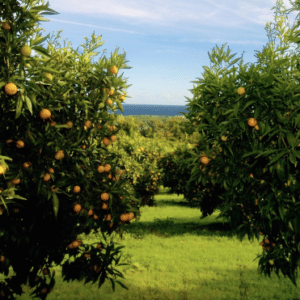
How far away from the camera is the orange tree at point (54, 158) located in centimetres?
269

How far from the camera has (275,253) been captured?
3748 millimetres

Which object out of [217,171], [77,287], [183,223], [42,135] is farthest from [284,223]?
[183,223]

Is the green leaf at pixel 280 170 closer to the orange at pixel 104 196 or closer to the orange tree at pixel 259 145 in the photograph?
the orange tree at pixel 259 145

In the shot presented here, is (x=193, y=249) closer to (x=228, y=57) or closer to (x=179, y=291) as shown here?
(x=179, y=291)

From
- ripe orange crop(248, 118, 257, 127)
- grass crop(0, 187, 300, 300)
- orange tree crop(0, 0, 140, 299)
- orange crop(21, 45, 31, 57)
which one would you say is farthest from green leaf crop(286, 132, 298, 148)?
grass crop(0, 187, 300, 300)

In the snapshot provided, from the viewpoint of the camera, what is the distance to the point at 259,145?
10.8 feet

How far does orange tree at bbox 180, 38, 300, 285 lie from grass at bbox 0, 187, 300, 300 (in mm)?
2648

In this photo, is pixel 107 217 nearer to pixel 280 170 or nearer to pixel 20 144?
pixel 20 144

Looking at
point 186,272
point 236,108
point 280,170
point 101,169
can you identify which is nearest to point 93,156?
point 101,169

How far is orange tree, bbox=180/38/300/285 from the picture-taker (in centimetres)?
310

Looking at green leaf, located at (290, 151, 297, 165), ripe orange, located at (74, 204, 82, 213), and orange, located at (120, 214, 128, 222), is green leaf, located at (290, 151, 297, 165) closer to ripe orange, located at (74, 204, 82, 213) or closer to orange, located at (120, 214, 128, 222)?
orange, located at (120, 214, 128, 222)

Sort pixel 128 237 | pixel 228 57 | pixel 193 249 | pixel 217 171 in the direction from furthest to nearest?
pixel 128 237
pixel 193 249
pixel 228 57
pixel 217 171

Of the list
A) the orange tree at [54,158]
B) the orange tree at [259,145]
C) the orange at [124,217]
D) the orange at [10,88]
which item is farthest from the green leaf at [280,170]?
the orange at [10,88]

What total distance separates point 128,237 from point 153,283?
4.88 metres
